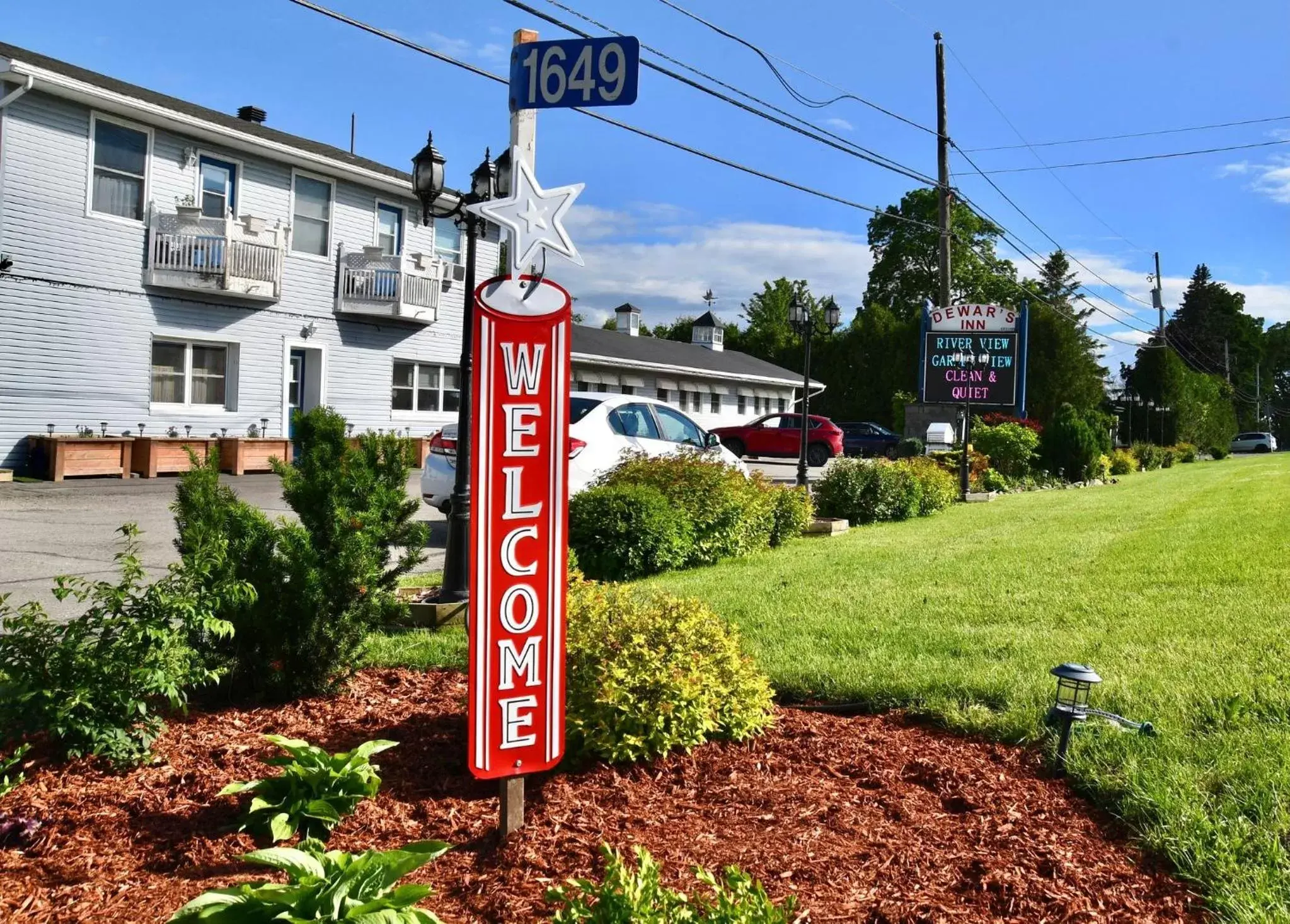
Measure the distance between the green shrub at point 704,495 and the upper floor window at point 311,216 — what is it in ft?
49.2

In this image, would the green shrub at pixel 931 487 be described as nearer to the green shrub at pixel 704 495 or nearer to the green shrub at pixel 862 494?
the green shrub at pixel 862 494

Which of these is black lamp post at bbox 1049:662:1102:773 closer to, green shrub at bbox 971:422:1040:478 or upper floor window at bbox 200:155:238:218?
upper floor window at bbox 200:155:238:218

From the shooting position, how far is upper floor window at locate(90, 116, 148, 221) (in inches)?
749

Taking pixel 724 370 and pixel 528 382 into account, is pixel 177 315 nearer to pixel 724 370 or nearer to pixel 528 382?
pixel 528 382

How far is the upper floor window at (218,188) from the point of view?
21.0 metres

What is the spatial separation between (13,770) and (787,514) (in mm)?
9146

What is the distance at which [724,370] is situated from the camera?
40688mm

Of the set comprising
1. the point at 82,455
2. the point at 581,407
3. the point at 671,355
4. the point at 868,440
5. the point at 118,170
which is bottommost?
the point at 82,455

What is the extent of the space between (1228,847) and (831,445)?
29082 millimetres

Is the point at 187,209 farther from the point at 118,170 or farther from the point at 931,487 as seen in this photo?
the point at 931,487

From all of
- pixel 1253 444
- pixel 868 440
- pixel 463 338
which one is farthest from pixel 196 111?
pixel 1253 444

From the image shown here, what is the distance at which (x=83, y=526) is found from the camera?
12.0m

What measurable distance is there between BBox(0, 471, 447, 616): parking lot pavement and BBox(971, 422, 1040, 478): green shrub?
13.2m

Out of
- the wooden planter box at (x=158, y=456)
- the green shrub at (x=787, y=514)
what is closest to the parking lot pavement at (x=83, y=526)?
the wooden planter box at (x=158, y=456)
